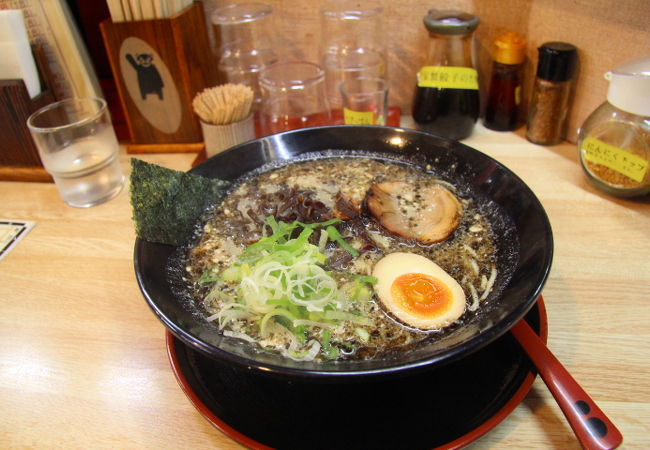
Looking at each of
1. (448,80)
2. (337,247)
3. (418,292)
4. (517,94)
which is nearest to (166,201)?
(337,247)

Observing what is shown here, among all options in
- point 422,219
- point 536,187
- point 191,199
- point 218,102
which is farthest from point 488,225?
point 218,102

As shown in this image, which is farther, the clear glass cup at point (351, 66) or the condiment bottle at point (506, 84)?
the clear glass cup at point (351, 66)

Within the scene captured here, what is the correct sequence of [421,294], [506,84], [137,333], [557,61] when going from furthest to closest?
1. [506,84]
2. [557,61]
3. [137,333]
4. [421,294]

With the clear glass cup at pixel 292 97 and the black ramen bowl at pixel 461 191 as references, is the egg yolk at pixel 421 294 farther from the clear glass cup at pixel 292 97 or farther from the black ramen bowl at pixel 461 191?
the clear glass cup at pixel 292 97

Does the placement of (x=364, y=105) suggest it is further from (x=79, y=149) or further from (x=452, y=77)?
(x=79, y=149)

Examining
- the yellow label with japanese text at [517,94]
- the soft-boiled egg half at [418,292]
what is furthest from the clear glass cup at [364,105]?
the soft-boiled egg half at [418,292]

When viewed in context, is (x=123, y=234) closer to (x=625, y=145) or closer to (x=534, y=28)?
(x=625, y=145)

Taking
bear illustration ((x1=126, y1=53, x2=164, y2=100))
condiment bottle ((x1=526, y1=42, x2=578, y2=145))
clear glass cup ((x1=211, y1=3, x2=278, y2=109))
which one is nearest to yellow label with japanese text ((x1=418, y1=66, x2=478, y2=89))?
condiment bottle ((x1=526, y1=42, x2=578, y2=145))

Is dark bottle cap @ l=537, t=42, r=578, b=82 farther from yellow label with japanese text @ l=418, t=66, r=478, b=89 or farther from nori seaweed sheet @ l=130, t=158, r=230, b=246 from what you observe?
nori seaweed sheet @ l=130, t=158, r=230, b=246
